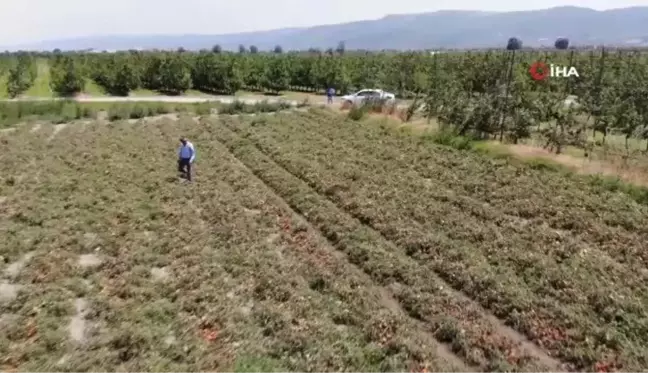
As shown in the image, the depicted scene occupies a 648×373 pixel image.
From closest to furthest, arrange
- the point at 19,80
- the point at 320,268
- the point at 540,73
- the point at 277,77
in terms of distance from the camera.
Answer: the point at 320,268 < the point at 540,73 < the point at 19,80 < the point at 277,77

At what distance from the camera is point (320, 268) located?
12.7 m

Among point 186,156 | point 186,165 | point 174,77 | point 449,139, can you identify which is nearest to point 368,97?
point 449,139

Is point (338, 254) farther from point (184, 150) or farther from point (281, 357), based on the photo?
point (184, 150)

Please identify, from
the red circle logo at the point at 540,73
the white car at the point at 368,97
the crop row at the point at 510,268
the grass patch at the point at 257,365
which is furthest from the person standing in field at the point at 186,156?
the red circle logo at the point at 540,73

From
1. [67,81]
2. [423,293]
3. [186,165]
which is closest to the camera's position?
[423,293]

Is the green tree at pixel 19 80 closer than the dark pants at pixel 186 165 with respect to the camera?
No

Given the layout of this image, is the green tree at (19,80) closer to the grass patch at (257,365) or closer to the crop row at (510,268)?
the crop row at (510,268)

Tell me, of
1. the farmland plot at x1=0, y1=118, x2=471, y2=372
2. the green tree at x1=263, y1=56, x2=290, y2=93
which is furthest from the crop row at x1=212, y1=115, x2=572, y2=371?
the green tree at x1=263, y1=56, x2=290, y2=93

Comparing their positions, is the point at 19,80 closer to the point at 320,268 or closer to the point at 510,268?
the point at 320,268

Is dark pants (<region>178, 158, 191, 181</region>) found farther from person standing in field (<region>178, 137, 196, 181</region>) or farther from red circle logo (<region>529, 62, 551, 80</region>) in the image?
red circle logo (<region>529, 62, 551, 80</region>)

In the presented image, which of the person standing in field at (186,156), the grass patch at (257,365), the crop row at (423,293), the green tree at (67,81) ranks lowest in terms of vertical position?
the crop row at (423,293)

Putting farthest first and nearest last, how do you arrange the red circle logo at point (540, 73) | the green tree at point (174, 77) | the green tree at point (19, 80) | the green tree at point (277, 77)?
the green tree at point (277, 77) < the green tree at point (174, 77) < the green tree at point (19, 80) < the red circle logo at point (540, 73)

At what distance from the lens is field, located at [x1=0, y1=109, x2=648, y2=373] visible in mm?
9227

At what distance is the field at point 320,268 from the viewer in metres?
9.23
